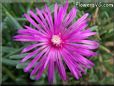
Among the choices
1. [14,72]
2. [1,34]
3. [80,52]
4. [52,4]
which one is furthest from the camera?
[14,72]

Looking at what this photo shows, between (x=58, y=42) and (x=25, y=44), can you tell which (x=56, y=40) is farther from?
(x=25, y=44)

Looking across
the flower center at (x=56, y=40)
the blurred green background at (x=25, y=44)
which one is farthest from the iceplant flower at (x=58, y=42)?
the blurred green background at (x=25, y=44)

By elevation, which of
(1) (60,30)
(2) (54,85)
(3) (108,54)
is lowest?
(2) (54,85)

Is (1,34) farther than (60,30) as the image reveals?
Yes

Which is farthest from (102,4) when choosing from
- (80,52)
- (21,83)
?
(21,83)

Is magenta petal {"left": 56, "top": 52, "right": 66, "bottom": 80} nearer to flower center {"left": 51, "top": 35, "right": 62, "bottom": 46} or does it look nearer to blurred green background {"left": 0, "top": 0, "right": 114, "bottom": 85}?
flower center {"left": 51, "top": 35, "right": 62, "bottom": 46}

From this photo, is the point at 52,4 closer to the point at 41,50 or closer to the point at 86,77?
the point at 41,50
